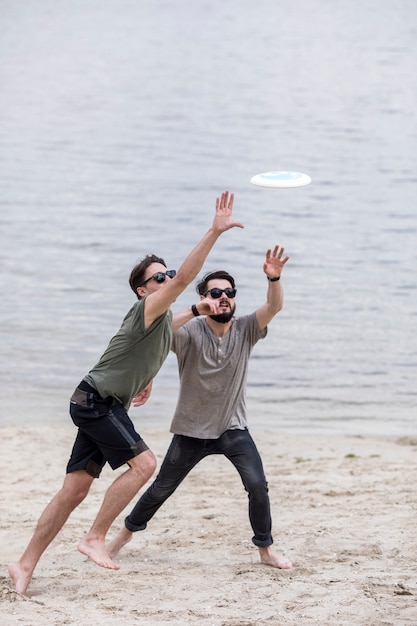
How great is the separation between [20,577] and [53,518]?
0.40m

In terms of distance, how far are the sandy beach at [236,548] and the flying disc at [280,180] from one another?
238 cm

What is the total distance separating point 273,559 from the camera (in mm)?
7145

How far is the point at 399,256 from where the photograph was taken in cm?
2028

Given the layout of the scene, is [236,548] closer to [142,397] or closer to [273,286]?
[142,397]

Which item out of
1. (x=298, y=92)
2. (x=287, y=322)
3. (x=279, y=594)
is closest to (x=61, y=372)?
(x=287, y=322)

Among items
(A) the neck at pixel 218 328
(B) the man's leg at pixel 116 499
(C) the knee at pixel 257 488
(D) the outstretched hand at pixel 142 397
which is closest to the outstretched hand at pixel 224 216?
(A) the neck at pixel 218 328

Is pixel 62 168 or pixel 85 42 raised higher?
pixel 85 42

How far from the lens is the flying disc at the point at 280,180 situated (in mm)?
6779

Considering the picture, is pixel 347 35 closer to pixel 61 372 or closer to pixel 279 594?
pixel 61 372

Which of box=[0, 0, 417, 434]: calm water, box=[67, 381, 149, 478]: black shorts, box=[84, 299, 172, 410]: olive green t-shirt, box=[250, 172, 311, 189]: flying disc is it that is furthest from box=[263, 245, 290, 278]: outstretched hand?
box=[0, 0, 417, 434]: calm water

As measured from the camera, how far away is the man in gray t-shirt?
6.93 meters

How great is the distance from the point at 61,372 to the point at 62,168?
1603cm

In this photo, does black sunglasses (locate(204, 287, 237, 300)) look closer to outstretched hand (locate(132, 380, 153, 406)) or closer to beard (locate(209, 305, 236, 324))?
beard (locate(209, 305, 236, 324))

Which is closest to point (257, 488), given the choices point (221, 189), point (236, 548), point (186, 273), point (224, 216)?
point (236, 548)
